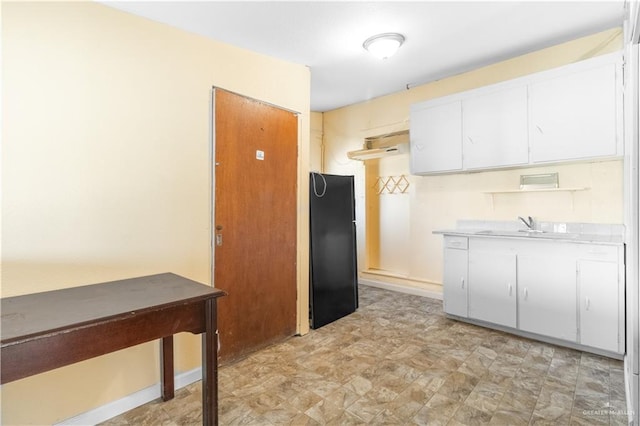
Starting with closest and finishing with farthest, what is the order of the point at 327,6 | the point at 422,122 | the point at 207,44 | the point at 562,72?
the point at 327,6
the point at 207,44
the point at 562,72
the point at 422,122

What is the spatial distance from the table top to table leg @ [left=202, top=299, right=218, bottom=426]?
10 centimetres

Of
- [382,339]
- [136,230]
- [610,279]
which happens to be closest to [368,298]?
[382,339]

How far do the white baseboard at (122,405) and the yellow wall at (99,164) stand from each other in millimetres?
41

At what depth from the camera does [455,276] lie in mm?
3402

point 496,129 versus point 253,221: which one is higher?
point 496,129

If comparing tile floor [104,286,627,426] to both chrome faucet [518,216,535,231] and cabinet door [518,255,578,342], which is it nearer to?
cabinet door [518,255,578,342]

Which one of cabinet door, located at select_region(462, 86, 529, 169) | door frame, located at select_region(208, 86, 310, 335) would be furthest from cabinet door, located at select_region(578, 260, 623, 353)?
door frame, located at select_region(208, 86, 310, 335)

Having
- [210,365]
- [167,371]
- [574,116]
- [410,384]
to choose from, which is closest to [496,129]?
[574,116]

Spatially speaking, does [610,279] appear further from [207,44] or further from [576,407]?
[207,44]

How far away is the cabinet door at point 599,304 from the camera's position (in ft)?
8.25

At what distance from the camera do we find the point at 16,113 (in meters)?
1.71

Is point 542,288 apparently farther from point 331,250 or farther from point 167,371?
point 167,371

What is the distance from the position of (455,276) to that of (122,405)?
3.02 metres

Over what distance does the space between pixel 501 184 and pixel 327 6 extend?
2635 mm
